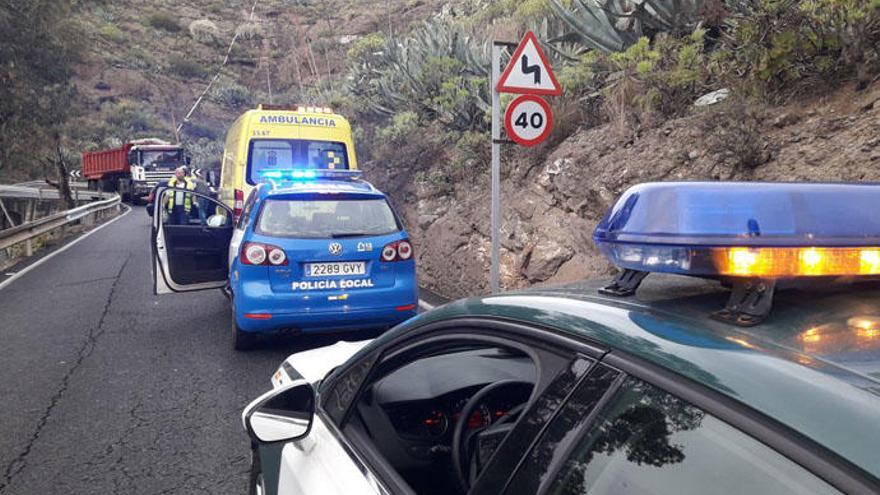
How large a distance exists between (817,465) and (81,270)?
12133 mm

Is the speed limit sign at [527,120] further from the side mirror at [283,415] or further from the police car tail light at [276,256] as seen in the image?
the side mirror at [283,415]

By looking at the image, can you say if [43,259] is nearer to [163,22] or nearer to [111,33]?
[111,33]

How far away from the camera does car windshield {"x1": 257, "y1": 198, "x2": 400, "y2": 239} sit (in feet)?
19.0

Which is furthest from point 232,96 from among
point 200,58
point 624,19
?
point 624,19

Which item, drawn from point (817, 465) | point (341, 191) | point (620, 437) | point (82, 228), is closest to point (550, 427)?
point (620, 437)

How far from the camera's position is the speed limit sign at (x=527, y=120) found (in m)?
6.27

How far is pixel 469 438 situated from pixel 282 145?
10.1 m

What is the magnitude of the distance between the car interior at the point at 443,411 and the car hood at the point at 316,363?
0.38 metres

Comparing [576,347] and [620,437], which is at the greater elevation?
[576,347]

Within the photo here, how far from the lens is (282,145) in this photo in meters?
11.4

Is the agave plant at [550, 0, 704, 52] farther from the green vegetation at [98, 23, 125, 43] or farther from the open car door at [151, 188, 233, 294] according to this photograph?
the green vegetation at [98, 23, 125, 43]

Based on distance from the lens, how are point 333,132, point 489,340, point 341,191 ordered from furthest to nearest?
point 333,132 < point 341,191 < point 489,340

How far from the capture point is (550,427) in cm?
122

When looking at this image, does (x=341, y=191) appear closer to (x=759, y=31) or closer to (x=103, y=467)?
(x=103, y=467)
